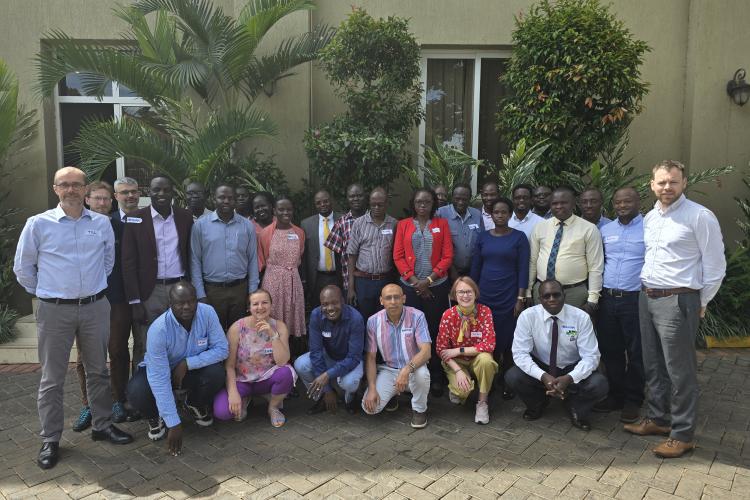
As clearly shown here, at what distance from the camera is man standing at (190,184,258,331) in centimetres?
465

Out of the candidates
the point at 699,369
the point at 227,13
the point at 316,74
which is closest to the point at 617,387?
the point at 699,369

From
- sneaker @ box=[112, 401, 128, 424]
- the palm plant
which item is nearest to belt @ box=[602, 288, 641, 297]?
the palm plant

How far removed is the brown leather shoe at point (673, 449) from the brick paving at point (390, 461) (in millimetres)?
52

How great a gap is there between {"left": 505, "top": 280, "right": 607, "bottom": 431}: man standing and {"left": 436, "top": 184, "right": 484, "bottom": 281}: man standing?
0.97 m

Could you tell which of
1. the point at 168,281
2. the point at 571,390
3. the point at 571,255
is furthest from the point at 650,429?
the point at 168,281

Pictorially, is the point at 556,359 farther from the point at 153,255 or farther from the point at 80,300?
the point at 80,300

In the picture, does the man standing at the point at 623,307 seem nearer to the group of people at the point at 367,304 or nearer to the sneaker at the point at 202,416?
the group of people at the point at 367,304

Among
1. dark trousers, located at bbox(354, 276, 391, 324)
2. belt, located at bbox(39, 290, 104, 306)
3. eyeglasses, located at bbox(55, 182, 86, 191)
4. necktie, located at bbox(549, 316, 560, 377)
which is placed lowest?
necktie, located at bbox(549, 316, 560, 377)

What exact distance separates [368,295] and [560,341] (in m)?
1.74

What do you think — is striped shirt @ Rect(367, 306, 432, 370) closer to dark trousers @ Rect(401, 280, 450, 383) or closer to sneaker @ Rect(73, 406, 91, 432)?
dark trousers @ Rect(401, 280, 450, 383)

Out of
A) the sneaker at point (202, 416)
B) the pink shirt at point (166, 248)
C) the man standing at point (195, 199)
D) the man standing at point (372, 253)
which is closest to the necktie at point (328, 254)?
the man standing at point (372, 253)

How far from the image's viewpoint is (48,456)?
12.2ft

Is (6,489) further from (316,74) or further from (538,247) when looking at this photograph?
(316,74)

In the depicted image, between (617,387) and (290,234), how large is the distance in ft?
10.5
